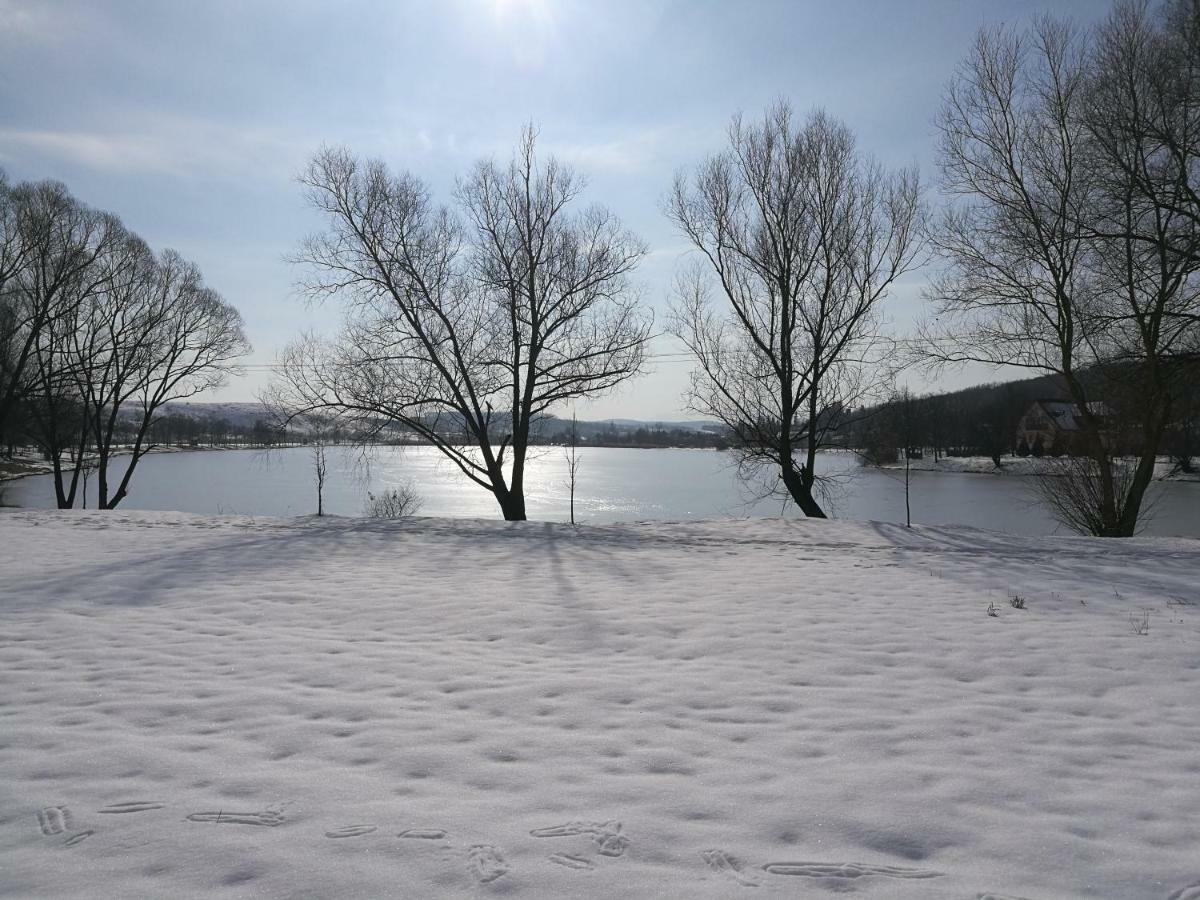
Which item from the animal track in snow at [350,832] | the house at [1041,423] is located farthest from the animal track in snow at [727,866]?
the house at [1041,423]

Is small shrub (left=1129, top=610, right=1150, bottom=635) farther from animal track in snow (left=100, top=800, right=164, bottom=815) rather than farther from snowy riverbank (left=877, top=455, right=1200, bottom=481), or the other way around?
snowy riverbank (left=877, top=455, right=1200, bottom=481)

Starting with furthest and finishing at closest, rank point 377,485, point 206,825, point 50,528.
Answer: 1. point 377,485
2. point 50,528
3. point 206,825

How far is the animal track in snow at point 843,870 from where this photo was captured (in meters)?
2.29

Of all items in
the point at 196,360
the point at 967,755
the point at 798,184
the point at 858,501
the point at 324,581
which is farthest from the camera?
the point at 858,501

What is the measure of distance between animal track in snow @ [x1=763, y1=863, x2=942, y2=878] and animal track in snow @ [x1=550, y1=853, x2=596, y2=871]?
1.95 feet

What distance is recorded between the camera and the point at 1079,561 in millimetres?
9133

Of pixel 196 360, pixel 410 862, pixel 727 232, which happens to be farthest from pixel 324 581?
pixel 196 360

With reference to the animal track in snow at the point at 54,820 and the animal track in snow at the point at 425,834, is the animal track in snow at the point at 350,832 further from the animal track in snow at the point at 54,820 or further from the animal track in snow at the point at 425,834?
the animal track in snow at the point at 54,820

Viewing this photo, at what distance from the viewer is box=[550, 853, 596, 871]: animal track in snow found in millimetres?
2320

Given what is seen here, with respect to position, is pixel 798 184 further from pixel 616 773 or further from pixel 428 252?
pixel 616 773

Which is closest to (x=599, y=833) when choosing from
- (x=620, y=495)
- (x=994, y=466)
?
(x=620, y=495)

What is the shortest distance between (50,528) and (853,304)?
15751 millimetres

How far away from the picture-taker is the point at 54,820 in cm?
256

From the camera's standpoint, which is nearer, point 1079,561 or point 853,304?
point 1079,561
